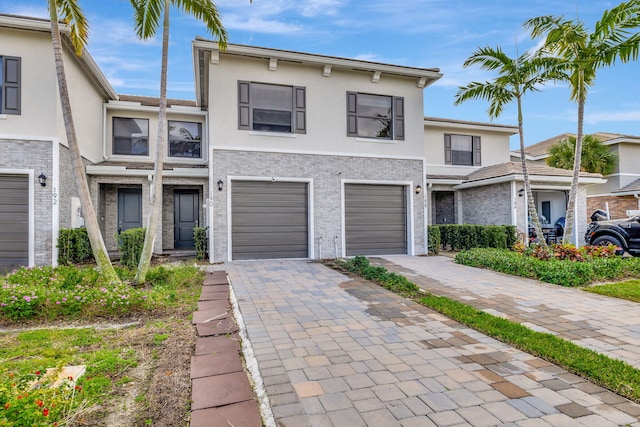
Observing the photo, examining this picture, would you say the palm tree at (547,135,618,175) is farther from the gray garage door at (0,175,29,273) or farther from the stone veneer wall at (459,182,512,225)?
the gray garage door at (0,175,29,273)

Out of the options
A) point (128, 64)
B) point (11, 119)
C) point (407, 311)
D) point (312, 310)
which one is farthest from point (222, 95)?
point (407, 311)

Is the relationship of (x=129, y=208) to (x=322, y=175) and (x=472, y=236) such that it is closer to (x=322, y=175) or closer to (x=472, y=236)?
(x=322, y=175)

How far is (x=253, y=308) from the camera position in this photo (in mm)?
5414

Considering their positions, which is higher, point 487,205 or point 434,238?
point 487,205

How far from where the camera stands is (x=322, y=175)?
11133mm

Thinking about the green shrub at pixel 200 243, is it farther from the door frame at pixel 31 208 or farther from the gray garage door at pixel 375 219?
the gray garage door at pixel 375 219

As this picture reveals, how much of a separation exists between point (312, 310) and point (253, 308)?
3.09 ft

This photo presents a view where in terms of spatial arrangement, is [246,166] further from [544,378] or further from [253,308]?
[544,378]

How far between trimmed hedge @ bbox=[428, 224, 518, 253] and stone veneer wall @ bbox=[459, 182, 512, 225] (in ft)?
3.16

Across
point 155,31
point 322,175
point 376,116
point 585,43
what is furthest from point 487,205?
point 155,31

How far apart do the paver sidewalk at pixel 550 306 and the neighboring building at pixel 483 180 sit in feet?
18.9

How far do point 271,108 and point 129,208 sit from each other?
6.78 metres

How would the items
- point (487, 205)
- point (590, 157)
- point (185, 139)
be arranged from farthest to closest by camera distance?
point (590, 157), point (487, 205), point (185, 139)

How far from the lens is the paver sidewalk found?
13.6ft
